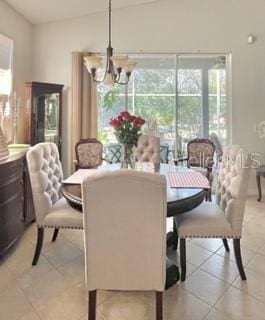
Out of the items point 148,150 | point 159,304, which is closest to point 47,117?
point 148,150

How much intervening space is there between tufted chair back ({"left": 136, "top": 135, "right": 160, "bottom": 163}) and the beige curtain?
1.46m

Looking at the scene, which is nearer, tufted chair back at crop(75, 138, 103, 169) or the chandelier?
the chandelier

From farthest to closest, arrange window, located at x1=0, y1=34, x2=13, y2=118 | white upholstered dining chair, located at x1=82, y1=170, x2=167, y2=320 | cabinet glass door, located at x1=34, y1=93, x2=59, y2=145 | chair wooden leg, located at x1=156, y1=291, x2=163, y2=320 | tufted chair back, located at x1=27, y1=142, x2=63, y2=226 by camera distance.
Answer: cabinet glass door, located at x1=34, y1=93, x2=59, y2=145
window, located at x1=0, y1=34, x2=13, y2=118
tufted chair back, located at x1=27, y1=142, x2=63, y2=226
chair wooden leg, located at x1=156, y1=291, x2=163, y2=320
white upholstered dining chair, located at x1=82, y1=170, x2=167, y2=320

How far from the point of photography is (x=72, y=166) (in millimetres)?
5586

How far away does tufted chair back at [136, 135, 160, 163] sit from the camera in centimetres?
428

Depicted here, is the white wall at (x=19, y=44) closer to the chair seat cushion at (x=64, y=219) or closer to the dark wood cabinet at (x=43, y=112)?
the dark wood cabinet at (x=43, y=112)

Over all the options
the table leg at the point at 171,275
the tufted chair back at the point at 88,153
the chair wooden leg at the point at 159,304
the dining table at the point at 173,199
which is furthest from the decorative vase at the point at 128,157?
the tufted chair back at the point at 88,153

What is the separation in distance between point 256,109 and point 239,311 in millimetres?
4065

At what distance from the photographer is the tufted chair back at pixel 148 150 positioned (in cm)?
428

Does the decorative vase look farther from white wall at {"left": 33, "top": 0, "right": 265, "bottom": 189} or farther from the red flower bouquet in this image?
white wall at {"left": 33, "top": 0, "right": 265, "bottom": 189}

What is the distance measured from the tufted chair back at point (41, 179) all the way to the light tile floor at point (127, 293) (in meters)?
0.48

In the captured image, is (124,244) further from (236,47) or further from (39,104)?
(236,47)

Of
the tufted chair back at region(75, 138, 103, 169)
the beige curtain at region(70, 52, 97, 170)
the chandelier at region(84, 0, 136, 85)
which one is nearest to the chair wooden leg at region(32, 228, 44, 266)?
the chandelier at region(84, 0, 136, 85)

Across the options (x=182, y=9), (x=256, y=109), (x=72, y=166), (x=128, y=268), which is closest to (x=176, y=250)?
(x=128, y=268)
